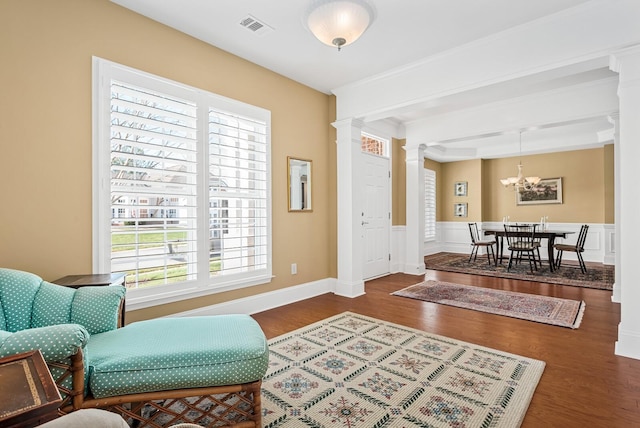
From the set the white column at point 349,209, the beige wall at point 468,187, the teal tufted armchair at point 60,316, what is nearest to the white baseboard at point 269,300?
the white column at point 349,209

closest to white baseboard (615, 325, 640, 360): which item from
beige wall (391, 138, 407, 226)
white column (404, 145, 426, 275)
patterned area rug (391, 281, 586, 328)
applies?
patterned area rug (391, 281, 586, 328)

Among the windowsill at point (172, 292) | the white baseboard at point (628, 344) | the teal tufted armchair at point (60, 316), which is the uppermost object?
the teal tufted armchair at point (60, 316)

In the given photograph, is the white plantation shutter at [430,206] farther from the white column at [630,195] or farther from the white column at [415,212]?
the white column at [630,195]

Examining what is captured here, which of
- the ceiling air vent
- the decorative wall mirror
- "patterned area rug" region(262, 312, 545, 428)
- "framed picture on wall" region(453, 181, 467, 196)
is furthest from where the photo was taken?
"framed picture on wall" region(453, 181, 467, 196)

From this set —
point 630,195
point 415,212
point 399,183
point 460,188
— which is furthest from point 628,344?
point 460,188

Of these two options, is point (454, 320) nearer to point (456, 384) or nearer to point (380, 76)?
point (456, 384)

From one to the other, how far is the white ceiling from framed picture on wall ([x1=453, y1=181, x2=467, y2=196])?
507 cm

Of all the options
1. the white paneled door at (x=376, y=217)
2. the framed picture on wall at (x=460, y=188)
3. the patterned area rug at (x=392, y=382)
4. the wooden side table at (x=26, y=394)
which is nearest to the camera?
the wooden side table at (x=26, y=394)

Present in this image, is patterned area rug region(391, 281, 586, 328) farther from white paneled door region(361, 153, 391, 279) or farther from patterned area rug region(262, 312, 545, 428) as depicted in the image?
patterned area rug region(262, 312, 545, 428)

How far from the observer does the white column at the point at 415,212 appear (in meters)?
6.11

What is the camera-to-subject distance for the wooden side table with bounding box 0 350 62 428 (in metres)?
0.81

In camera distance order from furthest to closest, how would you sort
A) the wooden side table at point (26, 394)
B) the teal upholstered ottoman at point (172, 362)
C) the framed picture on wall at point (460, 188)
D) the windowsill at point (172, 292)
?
1. the framed picture on wall at point (460, 188)
2. the windowsill at point (172, 292)
3. the teal upholstered ottoman at point (172, 362)
4. the wooden side table at point (26, 394)

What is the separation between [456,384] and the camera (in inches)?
85.6

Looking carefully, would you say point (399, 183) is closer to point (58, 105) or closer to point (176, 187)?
point (176, 187)
